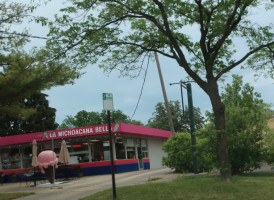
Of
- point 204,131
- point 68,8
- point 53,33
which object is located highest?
point 68,8

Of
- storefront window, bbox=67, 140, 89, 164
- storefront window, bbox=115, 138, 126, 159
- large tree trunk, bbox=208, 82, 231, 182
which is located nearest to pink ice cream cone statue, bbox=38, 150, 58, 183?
storefront window, bbox=67, 140, 89, 164

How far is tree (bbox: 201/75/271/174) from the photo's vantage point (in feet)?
42.3

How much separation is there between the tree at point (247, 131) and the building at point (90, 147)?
1084cm

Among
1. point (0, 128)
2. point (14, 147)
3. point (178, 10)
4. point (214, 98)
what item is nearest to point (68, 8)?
point (178, 10)

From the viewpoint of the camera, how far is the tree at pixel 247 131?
1291 cm

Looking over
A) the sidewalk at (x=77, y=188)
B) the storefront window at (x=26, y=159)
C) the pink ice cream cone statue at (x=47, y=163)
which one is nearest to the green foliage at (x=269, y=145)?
the sidewalk at (x=77, y=188)

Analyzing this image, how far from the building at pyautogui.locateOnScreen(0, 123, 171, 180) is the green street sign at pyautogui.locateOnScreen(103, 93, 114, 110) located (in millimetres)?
13224

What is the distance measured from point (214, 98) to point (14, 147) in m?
21.4

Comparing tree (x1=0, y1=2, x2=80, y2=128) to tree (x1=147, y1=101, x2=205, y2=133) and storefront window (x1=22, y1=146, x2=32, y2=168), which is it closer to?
storefront window (x1=22, y1=146, x2=32, y2=168)

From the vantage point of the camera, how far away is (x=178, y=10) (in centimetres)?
1205

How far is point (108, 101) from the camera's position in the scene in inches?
384

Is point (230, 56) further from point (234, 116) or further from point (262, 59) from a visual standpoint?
point (234, 116)

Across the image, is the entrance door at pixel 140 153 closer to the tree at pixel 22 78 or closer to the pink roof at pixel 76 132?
the pink roof at pixel 76 132

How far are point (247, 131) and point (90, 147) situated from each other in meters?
14.7
